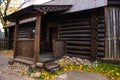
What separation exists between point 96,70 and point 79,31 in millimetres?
2849

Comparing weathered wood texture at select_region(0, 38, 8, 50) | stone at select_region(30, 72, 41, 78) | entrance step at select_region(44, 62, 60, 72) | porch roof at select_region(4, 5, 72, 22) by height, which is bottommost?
stone at select_region(30, 72, 41, 78)

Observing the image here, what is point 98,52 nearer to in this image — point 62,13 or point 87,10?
point 87,10

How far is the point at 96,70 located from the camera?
7781 millimetres

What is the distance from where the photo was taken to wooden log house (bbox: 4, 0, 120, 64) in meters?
8.37

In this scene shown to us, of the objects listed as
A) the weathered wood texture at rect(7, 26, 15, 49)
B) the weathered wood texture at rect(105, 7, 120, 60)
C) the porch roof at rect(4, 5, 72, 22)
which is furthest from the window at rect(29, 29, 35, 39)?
the weathered wood texture at rect(105, 7, 120, 60)

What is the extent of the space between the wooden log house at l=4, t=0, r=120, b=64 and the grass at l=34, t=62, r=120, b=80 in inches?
24.2

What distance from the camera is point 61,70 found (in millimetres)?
7812

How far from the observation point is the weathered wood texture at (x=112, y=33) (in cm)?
834

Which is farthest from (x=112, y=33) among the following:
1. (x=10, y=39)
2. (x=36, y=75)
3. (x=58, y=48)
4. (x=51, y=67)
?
(x=10, y=39)

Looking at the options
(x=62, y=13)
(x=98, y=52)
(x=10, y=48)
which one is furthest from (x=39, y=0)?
(x=98, y=52)

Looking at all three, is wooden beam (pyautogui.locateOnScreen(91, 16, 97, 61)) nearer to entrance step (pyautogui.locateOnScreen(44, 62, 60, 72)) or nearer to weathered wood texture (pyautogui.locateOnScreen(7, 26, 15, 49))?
entrance step (pyautogui.locateOnScreen(44, 62, 60, 72))

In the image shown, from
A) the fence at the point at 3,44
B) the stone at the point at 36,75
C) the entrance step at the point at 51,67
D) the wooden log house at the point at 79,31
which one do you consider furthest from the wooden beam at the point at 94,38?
the fence at the point at 3,44

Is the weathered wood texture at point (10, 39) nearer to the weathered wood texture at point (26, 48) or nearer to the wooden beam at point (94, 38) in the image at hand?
the weathered wood texture at point (26, 48)

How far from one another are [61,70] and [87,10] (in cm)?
361
